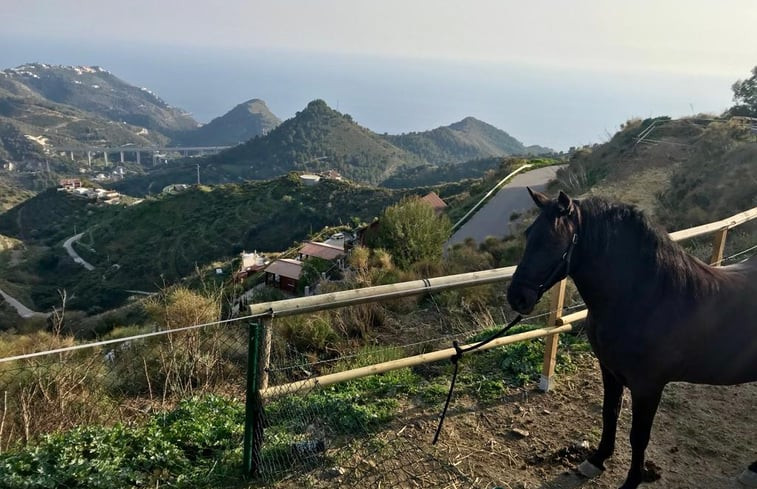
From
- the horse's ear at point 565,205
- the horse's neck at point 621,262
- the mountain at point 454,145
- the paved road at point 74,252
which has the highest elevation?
the mountain at point 454,145

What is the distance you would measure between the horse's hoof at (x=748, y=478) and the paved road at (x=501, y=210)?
51.9 ft

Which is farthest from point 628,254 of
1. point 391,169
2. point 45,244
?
point 391,169

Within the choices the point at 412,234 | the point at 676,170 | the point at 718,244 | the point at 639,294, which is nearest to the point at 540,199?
the point at 639,294

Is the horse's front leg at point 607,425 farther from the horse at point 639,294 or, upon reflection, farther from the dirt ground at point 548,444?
the horse at point 639,294

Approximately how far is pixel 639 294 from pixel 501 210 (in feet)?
75.1

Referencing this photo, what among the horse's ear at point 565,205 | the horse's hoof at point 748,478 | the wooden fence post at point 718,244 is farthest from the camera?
the wooden fence post at point 718,244

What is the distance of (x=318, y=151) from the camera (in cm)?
11844

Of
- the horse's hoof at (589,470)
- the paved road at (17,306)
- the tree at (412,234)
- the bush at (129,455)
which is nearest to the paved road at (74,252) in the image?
the paved road at (17,306)

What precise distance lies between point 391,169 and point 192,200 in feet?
221

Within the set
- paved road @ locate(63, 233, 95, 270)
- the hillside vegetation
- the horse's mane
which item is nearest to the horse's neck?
the horse's mane

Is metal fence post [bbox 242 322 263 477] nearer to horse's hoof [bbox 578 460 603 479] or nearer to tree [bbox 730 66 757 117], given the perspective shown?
horse's hoof [bbox 578 460 603 479]

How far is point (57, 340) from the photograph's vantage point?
4.98m

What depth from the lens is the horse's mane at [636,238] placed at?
7.98 feet

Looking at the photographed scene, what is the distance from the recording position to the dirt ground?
9.65 ft
